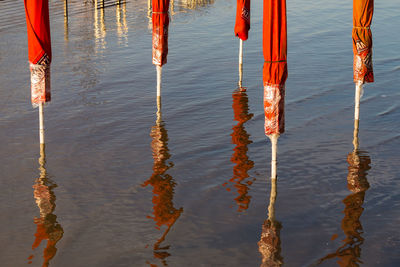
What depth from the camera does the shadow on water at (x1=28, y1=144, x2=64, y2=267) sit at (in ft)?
41.0

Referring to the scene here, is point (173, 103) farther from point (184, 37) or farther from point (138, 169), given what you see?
point (184, 37)

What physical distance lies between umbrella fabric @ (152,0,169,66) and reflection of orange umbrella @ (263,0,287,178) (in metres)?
7.92

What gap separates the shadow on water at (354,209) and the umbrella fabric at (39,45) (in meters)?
8.57

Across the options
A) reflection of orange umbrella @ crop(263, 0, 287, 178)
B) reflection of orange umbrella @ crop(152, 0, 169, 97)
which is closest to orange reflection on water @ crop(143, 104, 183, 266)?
reflection of orange umbrella @ crop(152, 0, 169, 97)

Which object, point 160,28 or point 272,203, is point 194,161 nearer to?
point 272,203

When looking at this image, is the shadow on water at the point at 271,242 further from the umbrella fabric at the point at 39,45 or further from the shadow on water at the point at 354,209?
the umbrella fabric at the point at 39,45

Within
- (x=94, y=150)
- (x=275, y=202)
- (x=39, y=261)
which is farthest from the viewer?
(x=94, y=150)

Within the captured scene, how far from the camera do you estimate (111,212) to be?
560 inches

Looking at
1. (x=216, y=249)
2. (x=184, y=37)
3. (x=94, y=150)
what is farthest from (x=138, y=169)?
(x=184, y=37)

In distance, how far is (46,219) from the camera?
45.2 feet

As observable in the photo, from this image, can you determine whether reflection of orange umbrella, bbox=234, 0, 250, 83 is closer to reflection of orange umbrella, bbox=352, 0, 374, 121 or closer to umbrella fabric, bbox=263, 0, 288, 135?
reflection of orange umbrella, bbox=352, 0, 374, 121

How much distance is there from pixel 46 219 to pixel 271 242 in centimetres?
541

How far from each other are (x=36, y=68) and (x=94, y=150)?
3.71 m

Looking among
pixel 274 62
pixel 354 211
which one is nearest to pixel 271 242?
pixel 354 211
